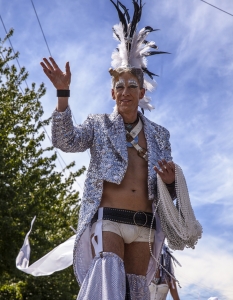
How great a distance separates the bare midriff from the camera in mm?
3766

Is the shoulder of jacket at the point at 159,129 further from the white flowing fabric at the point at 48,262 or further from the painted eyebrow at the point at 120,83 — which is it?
the white flowing fabric at the point at 48,262

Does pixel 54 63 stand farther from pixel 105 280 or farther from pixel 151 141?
pixel 105 280

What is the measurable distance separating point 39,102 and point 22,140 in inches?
55.5

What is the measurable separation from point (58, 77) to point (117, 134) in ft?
2.16

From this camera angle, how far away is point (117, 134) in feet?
13.2

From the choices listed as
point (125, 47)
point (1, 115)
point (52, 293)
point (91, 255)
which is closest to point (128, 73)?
point (125, 47)

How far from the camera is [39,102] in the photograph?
15398mm

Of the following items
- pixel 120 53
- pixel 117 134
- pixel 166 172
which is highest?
pixel 120 53

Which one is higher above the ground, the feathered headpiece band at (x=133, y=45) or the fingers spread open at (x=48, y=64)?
the feathered headpiece band at (x=133, y=45)

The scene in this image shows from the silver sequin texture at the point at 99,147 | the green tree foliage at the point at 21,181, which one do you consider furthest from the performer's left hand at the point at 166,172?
the green tree foliage at the point at 21,181

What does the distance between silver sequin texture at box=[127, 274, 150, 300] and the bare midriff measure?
49 cm

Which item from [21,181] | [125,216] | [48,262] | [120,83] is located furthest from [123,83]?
[21,181]

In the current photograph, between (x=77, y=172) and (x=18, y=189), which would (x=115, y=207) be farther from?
(x=77, y=172)

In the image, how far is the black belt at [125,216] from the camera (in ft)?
12.1
